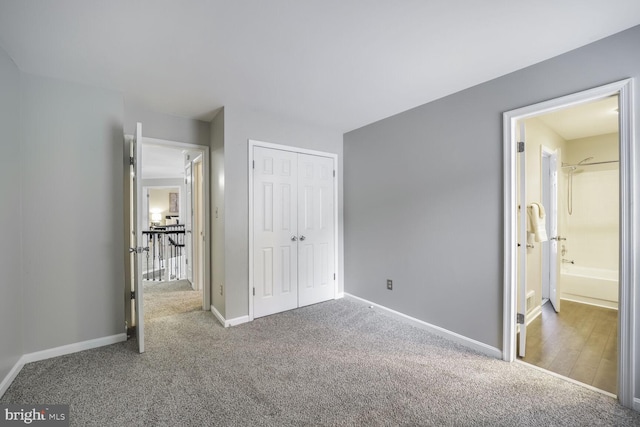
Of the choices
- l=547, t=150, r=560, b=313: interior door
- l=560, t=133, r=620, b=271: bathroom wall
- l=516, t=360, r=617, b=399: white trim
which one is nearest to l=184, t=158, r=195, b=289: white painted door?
l=516, t=360, r=617, b=399: white trim

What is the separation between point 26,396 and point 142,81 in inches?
98.3

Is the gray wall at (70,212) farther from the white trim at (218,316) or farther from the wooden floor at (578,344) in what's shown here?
the wooden floor at (578,344)

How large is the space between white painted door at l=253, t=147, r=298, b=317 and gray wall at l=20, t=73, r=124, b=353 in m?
1.33

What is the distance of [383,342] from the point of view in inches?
102

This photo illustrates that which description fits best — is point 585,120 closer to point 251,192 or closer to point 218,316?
point 251,192

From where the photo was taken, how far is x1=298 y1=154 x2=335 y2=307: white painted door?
11.5 ft

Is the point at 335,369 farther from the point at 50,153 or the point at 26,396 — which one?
the point at 50,153

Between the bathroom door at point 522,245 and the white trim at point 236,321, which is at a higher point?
the bathroom door at point 522,245

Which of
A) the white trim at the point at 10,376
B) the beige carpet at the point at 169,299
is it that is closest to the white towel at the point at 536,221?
the beige carpet at the point at 169,299

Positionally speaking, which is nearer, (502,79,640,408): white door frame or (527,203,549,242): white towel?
(502,79,640,408): white door frame

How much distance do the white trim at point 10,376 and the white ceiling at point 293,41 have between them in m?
2.33

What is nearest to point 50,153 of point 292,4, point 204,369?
point 204,369

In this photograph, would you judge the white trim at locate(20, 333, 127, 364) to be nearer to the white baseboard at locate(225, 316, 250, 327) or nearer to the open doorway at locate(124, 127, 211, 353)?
the open doorway at locate(124, 127, 211, 353)

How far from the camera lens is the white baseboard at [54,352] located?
192cm
